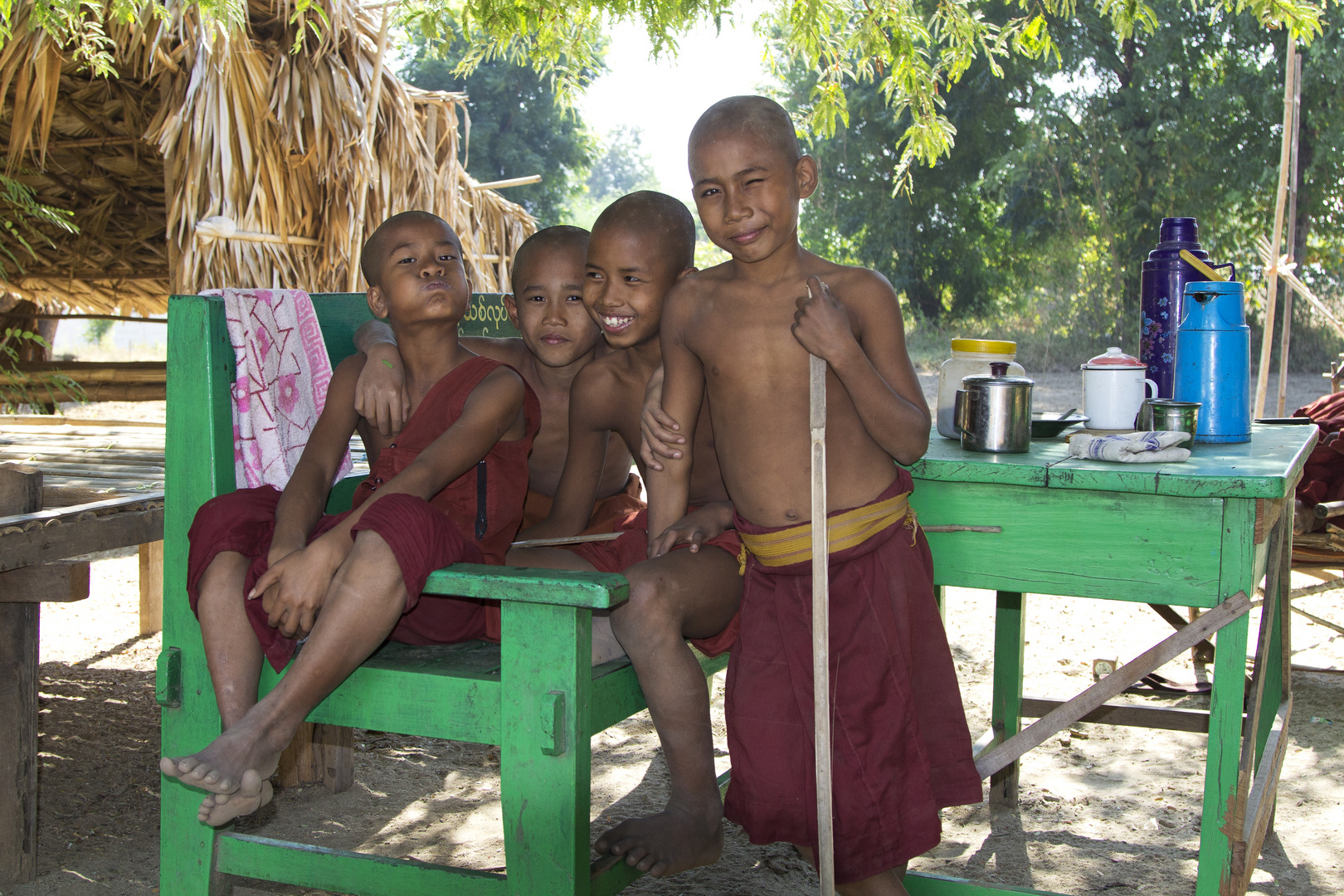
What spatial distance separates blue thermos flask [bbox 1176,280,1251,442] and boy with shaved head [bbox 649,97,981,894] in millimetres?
726

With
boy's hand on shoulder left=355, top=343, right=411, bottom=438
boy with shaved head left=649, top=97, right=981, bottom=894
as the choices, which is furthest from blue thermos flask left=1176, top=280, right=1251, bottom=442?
boy's hand on shoulder left=355, top=343, right=411, bottom=438

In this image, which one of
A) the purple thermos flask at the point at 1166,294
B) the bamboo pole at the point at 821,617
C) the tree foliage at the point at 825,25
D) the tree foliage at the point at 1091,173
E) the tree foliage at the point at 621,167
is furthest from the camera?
the tree foliage at the point at 621,167

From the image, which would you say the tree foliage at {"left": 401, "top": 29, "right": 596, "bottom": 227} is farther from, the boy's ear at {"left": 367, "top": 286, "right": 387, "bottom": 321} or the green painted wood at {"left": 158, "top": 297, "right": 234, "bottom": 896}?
the green painted wood at {"left": 158, "top": 297, "right": 234, "bottom": 896}

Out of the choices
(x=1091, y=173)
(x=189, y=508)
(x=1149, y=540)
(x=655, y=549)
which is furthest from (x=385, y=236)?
(x=1091, y=173)

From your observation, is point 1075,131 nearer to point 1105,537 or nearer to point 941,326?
point 941,326

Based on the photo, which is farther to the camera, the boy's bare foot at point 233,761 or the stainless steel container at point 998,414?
the stainless steel container at point 998,414

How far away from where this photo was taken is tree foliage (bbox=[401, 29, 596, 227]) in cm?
2484

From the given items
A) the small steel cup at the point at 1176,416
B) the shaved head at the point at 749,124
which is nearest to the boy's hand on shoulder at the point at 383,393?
the shaved head at the point at 749,124

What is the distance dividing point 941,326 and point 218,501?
18630 mm

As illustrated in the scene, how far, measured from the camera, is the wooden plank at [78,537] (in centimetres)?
245

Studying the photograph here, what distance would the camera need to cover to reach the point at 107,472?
350 cm

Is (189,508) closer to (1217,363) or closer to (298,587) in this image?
(298,587)

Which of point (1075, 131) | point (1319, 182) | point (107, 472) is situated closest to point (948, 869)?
point (107, 472)

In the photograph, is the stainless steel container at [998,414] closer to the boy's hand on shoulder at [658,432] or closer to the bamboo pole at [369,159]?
the boy's hand on shoulder at [658,432]
